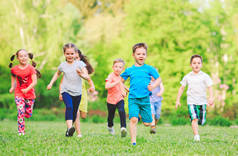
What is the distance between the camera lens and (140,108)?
6.45 metres

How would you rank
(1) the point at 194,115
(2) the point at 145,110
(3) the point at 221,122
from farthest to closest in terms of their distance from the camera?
(3) the point at 221,122, (1) the point at 194,115, (2) the point at 145,110

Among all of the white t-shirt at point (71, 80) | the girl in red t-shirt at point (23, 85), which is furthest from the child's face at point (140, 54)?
the girl in red t-shirt at point (23, 85)

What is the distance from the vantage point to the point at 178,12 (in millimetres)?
25234

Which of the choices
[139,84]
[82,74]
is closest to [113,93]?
[82,74]

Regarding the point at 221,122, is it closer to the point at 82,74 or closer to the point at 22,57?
the point at 82,74

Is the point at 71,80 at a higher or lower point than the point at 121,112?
higher

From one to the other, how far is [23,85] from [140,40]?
57.1 feet

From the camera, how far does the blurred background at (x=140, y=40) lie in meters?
23.7

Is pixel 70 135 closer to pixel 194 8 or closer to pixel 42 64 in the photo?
pixel 194 8

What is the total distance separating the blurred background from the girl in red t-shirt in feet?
36.6

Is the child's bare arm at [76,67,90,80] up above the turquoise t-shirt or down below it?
above

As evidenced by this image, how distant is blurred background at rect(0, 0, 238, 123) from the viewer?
77.9 feet

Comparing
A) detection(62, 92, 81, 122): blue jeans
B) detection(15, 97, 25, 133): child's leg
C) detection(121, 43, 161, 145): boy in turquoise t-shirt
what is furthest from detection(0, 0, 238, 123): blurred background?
detection(121, 43, 161, 145): boy in turquoise t-shirt

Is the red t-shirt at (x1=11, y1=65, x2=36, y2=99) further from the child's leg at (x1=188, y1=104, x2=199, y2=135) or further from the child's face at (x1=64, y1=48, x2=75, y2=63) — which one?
the child's leg at (x1=188, y1=104, x2=199, y2=135)
